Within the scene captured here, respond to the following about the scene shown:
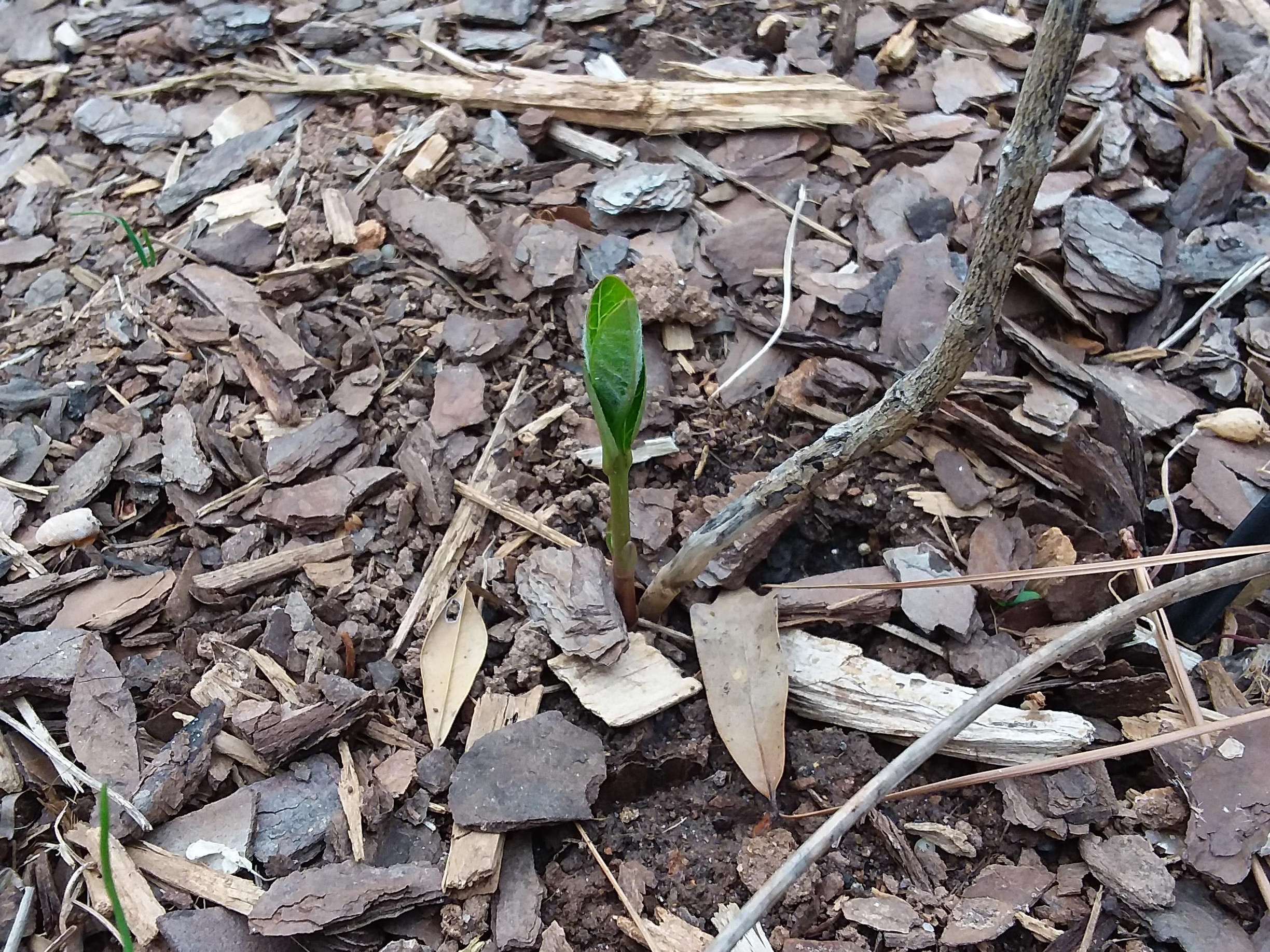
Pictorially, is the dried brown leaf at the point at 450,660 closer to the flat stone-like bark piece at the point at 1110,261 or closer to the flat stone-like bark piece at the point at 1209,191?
the flat stone-like bark piece at the point at 1110,261

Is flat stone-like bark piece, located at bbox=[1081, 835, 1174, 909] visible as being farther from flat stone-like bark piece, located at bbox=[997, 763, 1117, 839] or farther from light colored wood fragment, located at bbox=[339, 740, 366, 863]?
light colored wood fragment, located at bbox=[339, 740, 366, 863]

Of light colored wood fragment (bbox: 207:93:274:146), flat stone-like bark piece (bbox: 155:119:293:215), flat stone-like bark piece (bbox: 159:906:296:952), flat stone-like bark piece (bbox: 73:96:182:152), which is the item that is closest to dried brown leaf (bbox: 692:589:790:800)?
flat stone-like bark piece (bbox: 159:906:296:952)

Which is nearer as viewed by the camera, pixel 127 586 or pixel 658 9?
pixel 127 586

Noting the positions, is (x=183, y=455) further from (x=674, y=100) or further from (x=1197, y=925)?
(x=1197, y=925)

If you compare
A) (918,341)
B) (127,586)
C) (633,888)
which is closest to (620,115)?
(918,341)

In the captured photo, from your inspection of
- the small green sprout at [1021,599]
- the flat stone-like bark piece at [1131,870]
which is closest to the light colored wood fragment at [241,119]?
the small green sprout at [1021,599]

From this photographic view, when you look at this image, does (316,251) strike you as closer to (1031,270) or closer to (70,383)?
(70,383)
